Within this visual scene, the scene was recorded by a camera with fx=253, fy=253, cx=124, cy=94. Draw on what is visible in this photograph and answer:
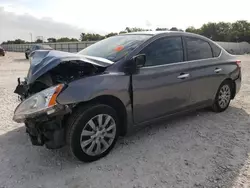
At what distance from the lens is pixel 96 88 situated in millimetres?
3002

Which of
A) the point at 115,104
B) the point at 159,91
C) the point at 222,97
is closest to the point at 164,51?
the point at 159,91

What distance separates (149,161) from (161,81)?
1168mm

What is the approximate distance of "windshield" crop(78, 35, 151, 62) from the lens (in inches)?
140

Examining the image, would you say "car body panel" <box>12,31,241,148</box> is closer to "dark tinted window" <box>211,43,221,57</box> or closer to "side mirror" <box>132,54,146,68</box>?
"side mirror" <box>132,54,146,68</box>

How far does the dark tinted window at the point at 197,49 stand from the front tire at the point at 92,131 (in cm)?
187

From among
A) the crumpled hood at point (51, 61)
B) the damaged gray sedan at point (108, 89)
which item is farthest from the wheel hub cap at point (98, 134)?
the crumpled hood at point (51, 61)

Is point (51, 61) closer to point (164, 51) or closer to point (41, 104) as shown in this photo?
point (41, 104)

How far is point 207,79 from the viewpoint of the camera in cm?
446

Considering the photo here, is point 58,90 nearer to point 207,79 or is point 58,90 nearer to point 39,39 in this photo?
point 207,79

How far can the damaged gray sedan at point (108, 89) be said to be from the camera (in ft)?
9.48

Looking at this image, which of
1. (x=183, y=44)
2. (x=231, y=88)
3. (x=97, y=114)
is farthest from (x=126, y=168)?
(x=231, y=88)

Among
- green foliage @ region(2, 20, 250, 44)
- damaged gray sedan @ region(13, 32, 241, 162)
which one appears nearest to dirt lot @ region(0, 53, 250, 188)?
damaged gray sedan @ region(13, 32, 241, 162)

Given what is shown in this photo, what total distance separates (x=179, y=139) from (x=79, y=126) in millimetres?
1649

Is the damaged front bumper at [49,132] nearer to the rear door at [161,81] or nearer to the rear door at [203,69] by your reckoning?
the rear door at [161,81]
